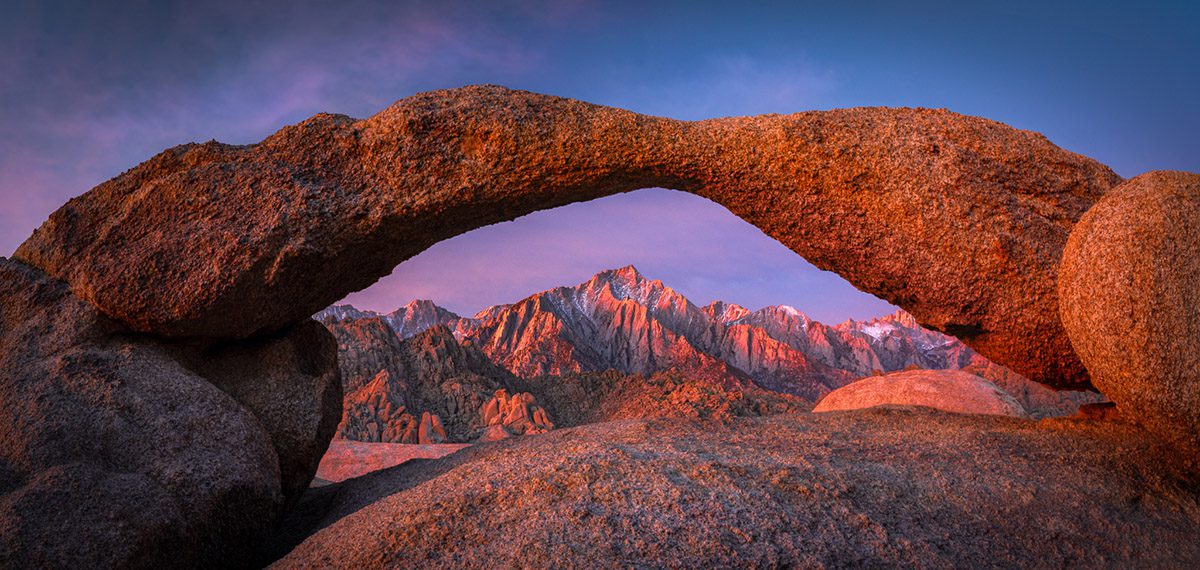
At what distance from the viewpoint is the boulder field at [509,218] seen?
14.7ft

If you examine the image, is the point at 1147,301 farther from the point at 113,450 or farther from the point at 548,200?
the point at 113,450

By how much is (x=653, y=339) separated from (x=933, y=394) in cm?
3136

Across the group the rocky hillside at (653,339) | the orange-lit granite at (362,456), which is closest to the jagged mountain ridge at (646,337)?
the rocky hillside at (653,339)

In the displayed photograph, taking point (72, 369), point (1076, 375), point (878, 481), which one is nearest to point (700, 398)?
point (1076, 375)

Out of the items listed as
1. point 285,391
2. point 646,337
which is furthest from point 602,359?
point 285,391

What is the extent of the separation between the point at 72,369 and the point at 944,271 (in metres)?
6.95

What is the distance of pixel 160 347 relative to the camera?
5.74 m

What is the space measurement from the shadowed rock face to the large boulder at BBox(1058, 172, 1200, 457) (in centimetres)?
59

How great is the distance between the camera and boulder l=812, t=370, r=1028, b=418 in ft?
39.7

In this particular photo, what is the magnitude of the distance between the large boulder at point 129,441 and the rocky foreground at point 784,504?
756 millimetres

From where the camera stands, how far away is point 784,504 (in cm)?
392

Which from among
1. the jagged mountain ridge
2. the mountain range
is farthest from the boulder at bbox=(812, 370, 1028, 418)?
the jagged mountain ridge

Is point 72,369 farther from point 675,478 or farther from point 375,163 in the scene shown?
point 675,478

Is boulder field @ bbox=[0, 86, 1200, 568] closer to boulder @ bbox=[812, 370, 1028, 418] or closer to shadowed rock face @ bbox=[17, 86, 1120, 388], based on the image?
shadowed rock face @ bbox=[17, 86, 1120, 388]
